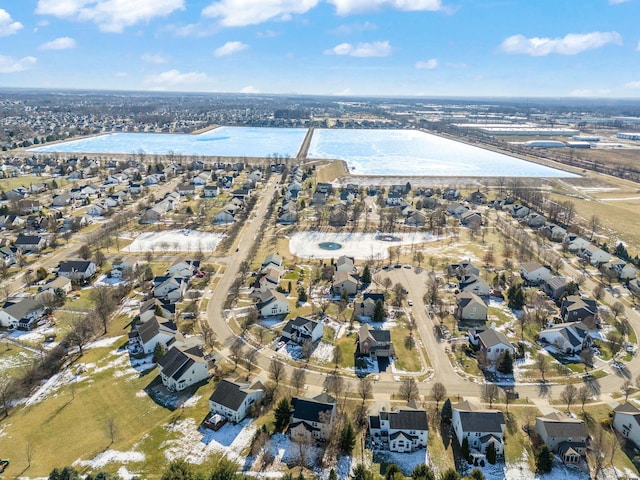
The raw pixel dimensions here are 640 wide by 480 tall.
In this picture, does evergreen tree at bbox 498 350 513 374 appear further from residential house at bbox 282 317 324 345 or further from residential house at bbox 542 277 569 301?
residential house at bbox 542 277 569 301

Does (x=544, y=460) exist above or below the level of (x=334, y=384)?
above

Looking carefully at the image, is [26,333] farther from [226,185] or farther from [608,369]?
[226,185]

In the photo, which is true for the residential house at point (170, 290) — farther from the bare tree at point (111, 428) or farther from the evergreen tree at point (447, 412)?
the evergreen tree at point (447, 412)

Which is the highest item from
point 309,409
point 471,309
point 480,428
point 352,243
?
point 352,243

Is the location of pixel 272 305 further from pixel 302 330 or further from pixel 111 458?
pixel 111 458

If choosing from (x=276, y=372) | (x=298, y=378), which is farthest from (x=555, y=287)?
(x=276, y=372)

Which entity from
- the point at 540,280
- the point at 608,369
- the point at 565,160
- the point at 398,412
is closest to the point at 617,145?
the point at 565,160

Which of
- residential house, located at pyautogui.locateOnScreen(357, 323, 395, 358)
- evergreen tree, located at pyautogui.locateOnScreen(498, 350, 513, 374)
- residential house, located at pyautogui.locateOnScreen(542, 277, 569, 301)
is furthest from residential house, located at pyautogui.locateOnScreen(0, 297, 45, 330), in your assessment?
residential house, located at pyautogui.locateOnScreen(542, 277, 569, 301)
